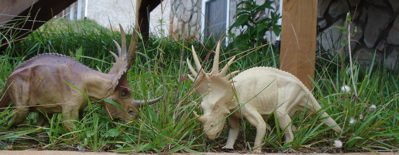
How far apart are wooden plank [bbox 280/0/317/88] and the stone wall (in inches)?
84.2

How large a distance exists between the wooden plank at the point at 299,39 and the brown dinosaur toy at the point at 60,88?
1.31 m

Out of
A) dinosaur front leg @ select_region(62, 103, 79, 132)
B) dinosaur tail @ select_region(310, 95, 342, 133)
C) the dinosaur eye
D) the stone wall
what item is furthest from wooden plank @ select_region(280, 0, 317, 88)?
the stone wall

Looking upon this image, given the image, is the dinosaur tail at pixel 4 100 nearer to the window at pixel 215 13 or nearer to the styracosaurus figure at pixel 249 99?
the styracosaurus figure at pixel 249 99

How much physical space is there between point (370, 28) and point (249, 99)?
13.0 feet

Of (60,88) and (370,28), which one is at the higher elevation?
(370,28)

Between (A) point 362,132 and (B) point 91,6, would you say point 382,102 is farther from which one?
(B) point 91,6

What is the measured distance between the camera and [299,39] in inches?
122

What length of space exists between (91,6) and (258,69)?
14.4 metres

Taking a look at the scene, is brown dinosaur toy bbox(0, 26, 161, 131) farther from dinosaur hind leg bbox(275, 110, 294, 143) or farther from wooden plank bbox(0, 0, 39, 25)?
wooden plank bbox(0, 0, 39, 25)

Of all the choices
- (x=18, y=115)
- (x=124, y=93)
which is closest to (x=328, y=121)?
(x=124, y=93)

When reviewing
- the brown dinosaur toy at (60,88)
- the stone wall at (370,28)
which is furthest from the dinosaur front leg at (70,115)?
the stone wall at (370,28)

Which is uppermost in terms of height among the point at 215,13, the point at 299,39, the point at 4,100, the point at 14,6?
the point at 215,13

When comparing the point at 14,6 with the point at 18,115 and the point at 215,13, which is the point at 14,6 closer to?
the point at 18,115

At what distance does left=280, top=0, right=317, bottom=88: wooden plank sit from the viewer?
3072 mm
